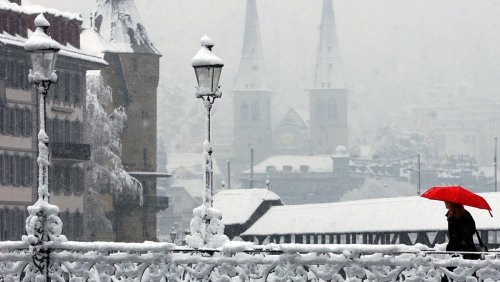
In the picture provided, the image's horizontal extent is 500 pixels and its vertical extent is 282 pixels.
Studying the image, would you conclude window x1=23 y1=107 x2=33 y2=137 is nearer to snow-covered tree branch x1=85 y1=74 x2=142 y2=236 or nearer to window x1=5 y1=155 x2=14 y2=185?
window x1=5 y1=155 x2=14 y2=185

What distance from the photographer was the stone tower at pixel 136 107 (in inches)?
3275

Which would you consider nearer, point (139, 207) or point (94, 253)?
point (94, 253)

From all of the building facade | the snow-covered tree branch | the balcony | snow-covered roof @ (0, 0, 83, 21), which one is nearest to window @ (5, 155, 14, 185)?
the building facade

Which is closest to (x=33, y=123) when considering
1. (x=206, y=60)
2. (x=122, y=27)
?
(x=122, y=27)

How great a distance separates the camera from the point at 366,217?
267ft

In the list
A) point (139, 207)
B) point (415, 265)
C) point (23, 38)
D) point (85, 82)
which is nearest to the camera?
point (415, 265)

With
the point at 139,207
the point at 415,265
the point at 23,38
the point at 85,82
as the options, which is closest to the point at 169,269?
the point at 415,265

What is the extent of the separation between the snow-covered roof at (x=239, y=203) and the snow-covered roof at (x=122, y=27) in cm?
1039

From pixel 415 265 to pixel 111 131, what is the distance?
5854 centimetres

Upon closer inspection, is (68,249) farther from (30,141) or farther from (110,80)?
(110,80)

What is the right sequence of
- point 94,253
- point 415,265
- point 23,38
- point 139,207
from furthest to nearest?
point 139,207 < point 23,38 < point 94,253 < point 415,265

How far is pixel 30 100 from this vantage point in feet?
214

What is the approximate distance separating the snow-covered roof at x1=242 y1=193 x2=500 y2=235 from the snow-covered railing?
46908mm

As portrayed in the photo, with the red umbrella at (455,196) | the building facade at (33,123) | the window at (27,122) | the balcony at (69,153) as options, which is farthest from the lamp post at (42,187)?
the balcony at (69,153)
